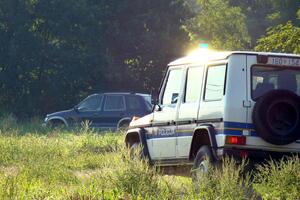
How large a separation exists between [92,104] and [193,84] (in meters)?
18.4

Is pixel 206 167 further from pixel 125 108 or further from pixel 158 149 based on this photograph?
pixel 125 108

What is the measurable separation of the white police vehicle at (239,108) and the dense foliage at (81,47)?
30.2 metres

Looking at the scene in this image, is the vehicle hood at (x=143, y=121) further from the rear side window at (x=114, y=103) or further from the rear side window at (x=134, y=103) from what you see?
the rear side window at (x=114, y=103)

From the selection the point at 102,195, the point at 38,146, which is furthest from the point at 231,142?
the point at 38,146

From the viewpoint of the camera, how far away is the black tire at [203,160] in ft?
39.1

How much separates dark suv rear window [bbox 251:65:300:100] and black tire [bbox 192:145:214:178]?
3.66 feet

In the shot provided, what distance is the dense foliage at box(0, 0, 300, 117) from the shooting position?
42.8 meters

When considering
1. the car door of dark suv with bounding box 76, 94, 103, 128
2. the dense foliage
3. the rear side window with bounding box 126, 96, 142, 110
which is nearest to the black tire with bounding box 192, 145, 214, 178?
the rear side window with bounding box 126, 96, 142, 110

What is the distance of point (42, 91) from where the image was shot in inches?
1731

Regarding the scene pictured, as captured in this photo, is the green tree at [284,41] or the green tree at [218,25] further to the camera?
the green tree at [218,25]

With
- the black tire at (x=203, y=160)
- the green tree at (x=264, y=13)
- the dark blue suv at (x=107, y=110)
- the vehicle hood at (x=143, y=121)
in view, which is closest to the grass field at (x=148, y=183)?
the black tire at (x=203, y=160)

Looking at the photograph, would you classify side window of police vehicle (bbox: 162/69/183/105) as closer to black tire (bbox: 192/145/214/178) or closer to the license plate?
black tire (bbox: 192/145/214/178)

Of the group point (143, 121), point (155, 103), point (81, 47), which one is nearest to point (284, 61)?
point (155, 103)

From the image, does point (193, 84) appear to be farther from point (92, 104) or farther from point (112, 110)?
point (92, 104)
